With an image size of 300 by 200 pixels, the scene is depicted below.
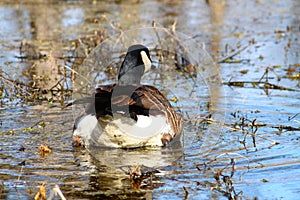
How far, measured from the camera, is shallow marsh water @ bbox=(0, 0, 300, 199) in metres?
5.61

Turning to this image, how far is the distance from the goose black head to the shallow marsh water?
80 cm

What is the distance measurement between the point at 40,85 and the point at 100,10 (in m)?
8.25

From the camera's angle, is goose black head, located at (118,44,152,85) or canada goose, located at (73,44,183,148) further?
goose black head, located at (118,44,152,85)

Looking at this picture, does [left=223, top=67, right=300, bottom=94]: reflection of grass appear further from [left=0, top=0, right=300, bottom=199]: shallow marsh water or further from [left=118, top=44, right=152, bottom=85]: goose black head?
[left=118, top=44, right=152, bottom=85]: goose black head

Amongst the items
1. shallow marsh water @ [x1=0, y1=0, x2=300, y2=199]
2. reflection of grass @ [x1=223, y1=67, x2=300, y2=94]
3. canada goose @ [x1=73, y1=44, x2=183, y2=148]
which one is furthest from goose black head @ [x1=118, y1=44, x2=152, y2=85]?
reflection of grass @ [x1=223, y1=67, x2=300, y2=94]

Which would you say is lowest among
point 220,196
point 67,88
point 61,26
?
point 220,196

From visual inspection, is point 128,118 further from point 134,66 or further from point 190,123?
point 190,123

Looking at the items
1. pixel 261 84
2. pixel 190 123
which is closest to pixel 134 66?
pixel 190 123

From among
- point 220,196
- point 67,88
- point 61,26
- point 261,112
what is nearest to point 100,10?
point 61,26

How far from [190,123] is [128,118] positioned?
1844 mm

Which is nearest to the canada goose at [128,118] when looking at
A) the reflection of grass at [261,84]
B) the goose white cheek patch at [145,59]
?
the goose white cheek patch at [145,59]

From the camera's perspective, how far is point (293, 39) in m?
13.6

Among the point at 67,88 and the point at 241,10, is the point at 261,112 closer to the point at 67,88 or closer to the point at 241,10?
the point at 67,88

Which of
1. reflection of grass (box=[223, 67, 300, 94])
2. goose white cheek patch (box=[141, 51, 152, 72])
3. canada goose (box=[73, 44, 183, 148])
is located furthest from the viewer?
reflection of grass (box=[223, 67, 300, 94])
